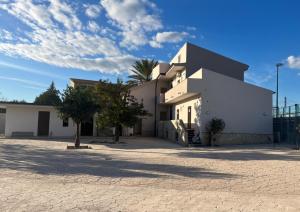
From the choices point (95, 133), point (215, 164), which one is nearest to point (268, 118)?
point (215, 164)

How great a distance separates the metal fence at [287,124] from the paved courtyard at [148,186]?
12.8 m

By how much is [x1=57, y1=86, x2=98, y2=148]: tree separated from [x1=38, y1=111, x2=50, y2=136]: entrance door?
1183 centimetres

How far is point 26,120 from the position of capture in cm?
3178

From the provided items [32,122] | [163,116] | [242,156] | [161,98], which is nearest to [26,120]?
[32,122]

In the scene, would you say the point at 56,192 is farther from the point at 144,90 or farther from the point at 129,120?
the point at 144,90

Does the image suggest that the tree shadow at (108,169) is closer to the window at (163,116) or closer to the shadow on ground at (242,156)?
the shadow on ground at (242,156)

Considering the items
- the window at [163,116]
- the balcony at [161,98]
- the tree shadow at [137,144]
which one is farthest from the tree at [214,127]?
the window at [163,116]

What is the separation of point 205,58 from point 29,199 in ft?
93.9

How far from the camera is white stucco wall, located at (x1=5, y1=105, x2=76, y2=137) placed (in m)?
31.4

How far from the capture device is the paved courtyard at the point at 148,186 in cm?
691

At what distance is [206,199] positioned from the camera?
24.6 ft

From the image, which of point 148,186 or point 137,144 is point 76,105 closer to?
point 137,144

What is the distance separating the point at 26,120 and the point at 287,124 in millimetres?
24810

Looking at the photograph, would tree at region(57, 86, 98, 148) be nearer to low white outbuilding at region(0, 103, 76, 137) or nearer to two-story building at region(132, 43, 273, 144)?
two-story building at region(132, 43, 273, 144)
